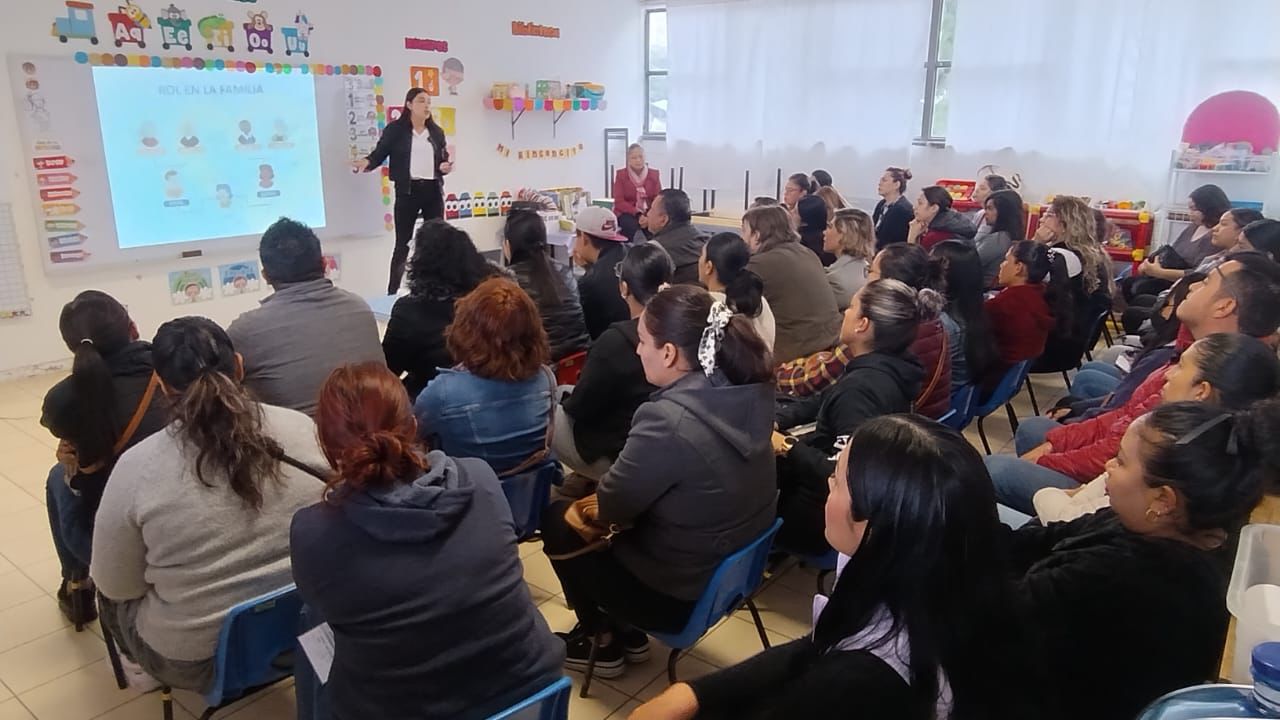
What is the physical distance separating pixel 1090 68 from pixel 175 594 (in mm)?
6820

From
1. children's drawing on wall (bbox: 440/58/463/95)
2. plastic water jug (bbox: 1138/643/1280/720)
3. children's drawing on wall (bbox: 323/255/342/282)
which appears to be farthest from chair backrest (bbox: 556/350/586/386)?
children's drawing on wall (bbox: 440/58/463/95)

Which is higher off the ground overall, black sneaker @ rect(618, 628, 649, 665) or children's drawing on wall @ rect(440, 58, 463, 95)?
children's drawing on wall @ rect(440, 58, 463, 95)

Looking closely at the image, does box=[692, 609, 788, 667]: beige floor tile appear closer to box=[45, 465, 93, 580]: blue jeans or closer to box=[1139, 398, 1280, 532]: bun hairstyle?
box=[1139, 398, 1280, 532]: bun hairstyle

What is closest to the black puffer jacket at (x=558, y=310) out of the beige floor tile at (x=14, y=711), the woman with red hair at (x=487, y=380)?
the woman with red hair at (x=487, y=380)

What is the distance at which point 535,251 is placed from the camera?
3.48 meters

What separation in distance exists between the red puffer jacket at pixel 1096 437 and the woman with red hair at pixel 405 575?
183 centimetres

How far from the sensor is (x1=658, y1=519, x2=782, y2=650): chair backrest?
201 cm

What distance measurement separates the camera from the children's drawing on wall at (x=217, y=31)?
210 inches

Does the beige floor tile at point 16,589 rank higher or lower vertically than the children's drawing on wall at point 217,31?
lower

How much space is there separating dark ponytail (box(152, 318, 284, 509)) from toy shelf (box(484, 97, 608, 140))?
5717mm

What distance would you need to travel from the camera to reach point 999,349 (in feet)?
12.1

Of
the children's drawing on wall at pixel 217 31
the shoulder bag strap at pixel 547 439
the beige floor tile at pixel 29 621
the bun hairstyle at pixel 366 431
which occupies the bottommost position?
the beige floor tile at pixel 29 621

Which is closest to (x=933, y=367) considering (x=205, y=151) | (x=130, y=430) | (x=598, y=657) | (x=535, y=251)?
(x=598, y=657)

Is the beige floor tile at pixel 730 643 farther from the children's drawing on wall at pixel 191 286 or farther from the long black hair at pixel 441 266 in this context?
the children's drawing on wall at pixel 191 286
